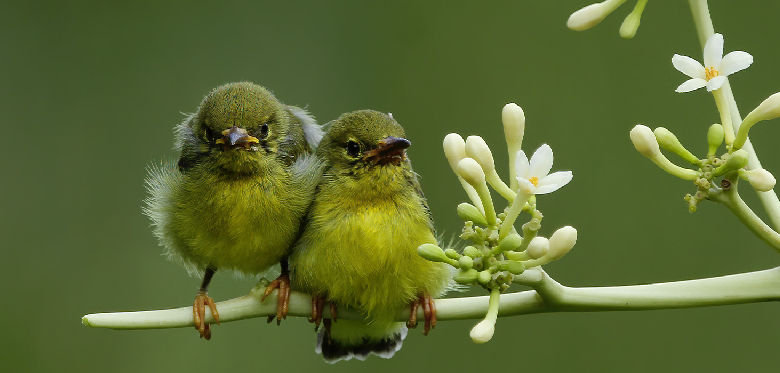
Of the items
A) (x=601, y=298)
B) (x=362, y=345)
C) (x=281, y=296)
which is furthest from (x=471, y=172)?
(x=362, y=345)

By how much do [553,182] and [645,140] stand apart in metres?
0.15

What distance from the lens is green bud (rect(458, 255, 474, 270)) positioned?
130 cm

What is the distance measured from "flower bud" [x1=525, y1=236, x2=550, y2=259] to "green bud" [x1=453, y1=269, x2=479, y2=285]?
0.10m

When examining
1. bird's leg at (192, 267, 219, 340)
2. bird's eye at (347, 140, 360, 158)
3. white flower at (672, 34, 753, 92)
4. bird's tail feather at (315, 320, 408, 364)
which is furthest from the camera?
bird's tail feather at (315, 320, 408, 364)

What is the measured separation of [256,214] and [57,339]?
246 cm

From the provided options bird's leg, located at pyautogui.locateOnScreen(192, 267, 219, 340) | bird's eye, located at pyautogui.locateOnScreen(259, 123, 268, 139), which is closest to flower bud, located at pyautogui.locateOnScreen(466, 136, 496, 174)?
bird's leg, located at pyautogui.locateOnScreen(192, 267, 219, 340)

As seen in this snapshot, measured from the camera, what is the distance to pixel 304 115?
2936 mm

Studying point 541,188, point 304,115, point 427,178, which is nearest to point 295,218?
point 304,115

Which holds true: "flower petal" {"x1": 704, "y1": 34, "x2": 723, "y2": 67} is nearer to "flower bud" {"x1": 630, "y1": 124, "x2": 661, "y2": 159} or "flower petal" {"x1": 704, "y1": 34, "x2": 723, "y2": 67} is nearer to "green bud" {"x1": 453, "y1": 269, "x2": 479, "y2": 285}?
"flower bud" {"x1": 630, "y1": 124, "x2": 661, "y2": 159}

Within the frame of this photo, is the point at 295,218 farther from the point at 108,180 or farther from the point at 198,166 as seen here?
the point at 108,180

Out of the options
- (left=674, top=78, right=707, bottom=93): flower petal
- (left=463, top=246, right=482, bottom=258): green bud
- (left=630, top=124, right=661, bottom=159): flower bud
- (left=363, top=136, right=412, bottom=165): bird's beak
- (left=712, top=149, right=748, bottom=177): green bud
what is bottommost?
(left=463, top=246, right=482, bottom=258): green bud

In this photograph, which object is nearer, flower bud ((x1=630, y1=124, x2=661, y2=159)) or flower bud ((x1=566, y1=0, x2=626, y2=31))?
flower bud ((x1=630, y1=124, x2=661, y2=159))

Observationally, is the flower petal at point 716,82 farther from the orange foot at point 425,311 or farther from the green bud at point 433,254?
the orange foot at point 425,311

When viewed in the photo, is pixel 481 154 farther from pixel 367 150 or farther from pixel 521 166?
pixel 367 150
